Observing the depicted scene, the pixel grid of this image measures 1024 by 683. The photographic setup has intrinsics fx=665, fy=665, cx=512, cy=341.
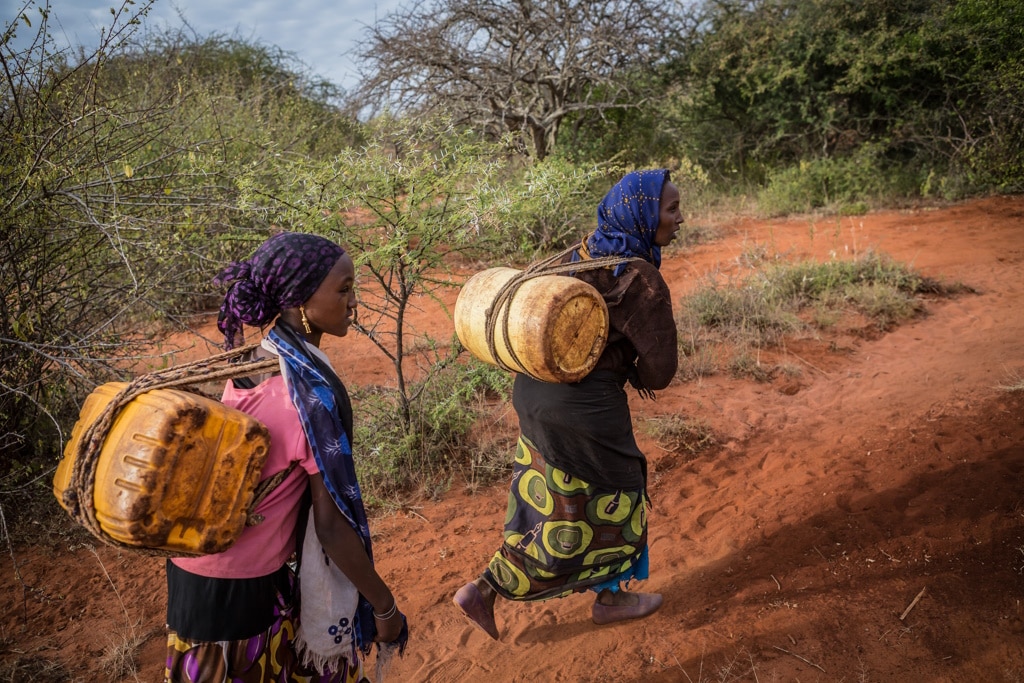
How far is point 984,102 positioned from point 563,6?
6196 millimetres

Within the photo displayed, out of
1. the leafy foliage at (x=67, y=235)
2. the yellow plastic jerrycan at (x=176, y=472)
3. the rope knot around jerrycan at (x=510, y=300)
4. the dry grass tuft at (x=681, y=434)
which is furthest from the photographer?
the dry grass tuft at (x=681, y=434)

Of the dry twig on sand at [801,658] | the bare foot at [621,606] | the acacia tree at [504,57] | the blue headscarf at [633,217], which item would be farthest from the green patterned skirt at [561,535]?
the acacia tree at [504,57]

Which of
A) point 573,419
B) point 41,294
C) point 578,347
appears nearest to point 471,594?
point 573,419

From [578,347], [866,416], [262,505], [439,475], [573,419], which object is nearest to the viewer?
[262,505]

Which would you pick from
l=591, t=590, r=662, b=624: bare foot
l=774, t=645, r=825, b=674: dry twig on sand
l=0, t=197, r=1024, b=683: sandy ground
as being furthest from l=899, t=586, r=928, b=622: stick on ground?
l=591, t=590, r=662, b=624: bare foot

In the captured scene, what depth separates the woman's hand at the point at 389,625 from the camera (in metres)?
1.67

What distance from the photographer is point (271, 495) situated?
152 centimetres

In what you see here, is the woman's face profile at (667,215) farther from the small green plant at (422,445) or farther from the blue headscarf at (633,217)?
the small green plant at (422,445)

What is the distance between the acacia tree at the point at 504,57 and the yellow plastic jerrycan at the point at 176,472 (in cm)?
887

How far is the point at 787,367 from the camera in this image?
199 inches

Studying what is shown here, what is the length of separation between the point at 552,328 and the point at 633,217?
608 millimetres

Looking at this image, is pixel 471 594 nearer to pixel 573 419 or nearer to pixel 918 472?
pixel 573 419

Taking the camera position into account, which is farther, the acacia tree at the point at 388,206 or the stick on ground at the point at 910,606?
the acacia tree at the point at 388,206

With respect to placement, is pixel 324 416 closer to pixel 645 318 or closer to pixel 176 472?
pixel 176 472
